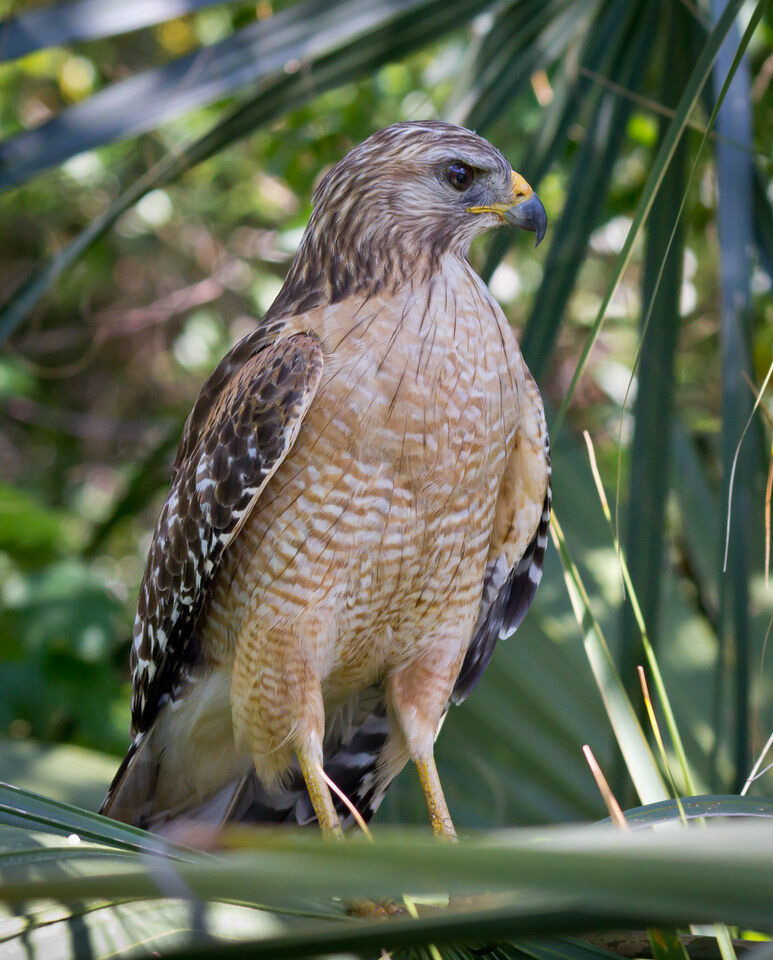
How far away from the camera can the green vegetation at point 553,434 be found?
19.1 inches

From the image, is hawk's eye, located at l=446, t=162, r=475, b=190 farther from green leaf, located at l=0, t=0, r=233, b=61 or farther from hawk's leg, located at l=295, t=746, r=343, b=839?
hawk's leg, located at l=295, t=746, r=343, b=839

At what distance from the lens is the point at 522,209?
1855 mm

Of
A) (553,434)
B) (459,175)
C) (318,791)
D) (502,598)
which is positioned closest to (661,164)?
(553,434)

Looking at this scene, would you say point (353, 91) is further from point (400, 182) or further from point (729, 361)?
point (729, 361)

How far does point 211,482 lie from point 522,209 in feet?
2.55

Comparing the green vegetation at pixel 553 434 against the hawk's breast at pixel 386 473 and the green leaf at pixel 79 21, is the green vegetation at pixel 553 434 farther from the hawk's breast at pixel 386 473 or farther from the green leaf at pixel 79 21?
the hawk's breast at pixel 386 473

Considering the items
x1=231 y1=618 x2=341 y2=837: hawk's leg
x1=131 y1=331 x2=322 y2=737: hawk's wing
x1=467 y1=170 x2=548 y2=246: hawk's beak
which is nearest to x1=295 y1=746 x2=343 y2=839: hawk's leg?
x1=231 y1=618 x2=341 y2=837: hawk's leg

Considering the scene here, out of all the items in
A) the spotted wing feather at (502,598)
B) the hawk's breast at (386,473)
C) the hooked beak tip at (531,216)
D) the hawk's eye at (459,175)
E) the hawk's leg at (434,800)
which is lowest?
the hawk's leg at (434,800)

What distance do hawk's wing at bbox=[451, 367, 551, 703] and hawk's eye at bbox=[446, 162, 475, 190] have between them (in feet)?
1.25

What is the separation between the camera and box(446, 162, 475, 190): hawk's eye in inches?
73.7

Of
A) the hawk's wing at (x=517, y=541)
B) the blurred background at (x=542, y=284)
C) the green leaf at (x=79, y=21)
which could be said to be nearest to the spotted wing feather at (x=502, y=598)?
the hawk's wing at (x=517, y=541)

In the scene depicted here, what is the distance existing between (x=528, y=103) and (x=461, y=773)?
7.75 feet

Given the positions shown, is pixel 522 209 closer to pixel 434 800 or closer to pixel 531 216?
pixel 531 216

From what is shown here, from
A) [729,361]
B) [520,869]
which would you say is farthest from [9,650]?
[520,869]
